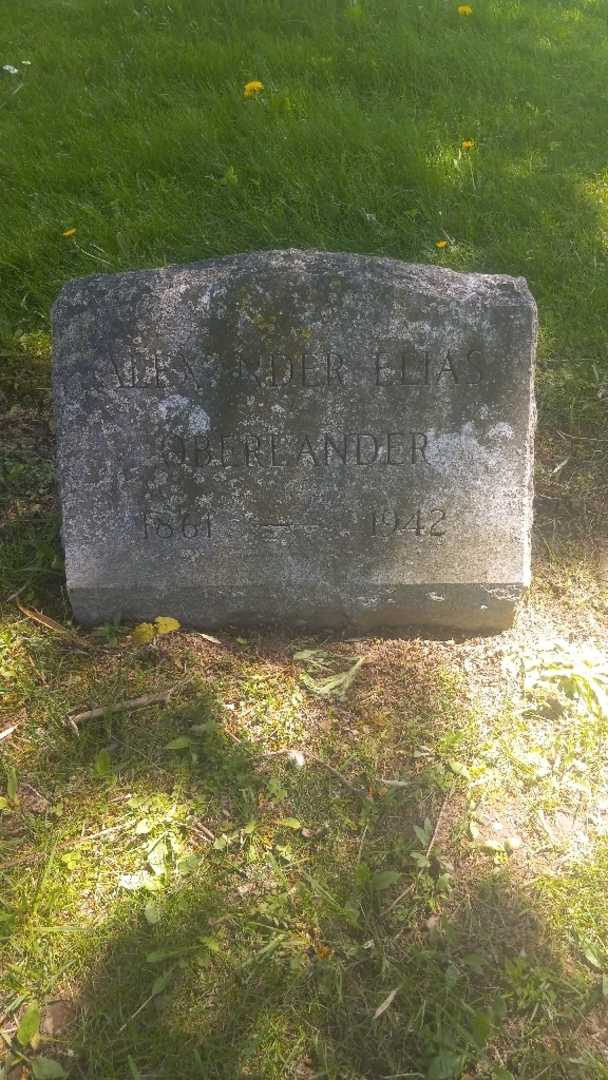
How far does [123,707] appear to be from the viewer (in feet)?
8.48

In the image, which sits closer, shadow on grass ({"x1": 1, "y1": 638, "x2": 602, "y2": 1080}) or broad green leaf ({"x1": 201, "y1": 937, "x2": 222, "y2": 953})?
shadow on grass ({"x1": 1, "y1": 638, "x2": 602, "y2": 1080})

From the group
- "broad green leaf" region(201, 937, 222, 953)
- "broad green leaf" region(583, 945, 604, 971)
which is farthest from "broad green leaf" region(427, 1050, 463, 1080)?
"broad green leaf" region(201, 937, 222, 953)

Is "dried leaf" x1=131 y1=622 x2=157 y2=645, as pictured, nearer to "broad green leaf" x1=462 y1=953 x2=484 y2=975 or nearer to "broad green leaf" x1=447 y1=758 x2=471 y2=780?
"broad green leaf" x1=447 y1=758 x2=471 y2=780

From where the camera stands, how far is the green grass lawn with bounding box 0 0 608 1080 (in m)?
1.91

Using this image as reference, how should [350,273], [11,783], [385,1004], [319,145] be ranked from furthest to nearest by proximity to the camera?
[319,145]
[350,273]
[11,783]
[385,1004]

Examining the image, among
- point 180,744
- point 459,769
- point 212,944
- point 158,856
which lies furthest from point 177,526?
point 212,944

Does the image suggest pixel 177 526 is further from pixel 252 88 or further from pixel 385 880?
pixel 252 88

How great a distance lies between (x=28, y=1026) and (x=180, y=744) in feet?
2.59

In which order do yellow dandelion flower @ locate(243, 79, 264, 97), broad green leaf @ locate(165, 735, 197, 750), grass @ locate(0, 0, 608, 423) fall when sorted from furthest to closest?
yellow dandelion flower @ locate(243, 79, 264, 97) < grass @ locate(0, 0, 608, 423) < broad green leaf @ locate(165, 735, 197, 750)

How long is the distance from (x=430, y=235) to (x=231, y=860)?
130 inches

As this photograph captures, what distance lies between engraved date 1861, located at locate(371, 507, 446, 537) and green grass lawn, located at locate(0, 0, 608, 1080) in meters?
0.38

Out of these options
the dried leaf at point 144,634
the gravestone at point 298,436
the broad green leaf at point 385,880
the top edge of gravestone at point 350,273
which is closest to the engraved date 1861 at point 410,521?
the gravestone at point 298,436

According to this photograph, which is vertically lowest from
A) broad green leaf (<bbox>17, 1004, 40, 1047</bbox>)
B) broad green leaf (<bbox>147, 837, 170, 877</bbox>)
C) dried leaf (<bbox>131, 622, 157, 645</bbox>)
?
broad green leaf (<bbox>17, 1004, 40, 1047</bbox>)

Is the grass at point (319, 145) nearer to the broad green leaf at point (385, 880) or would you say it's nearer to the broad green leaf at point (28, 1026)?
the broad green leaf at point (385, 880)
